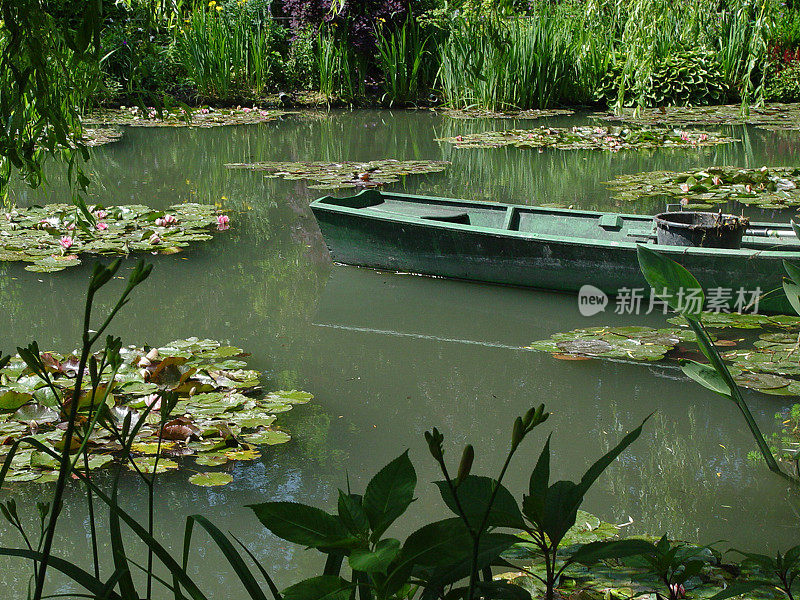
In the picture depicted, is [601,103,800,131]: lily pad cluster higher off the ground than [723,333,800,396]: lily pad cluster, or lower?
higher

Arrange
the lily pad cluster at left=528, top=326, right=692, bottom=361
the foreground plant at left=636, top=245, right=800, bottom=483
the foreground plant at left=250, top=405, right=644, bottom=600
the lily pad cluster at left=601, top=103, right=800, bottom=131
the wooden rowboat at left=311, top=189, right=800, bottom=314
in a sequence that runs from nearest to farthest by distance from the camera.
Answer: the foreground plant at left=250, top=405, right=644, bottom=600 < the foreground plant at left=636, top=245, right=800, bottom=483 < the lily pad cluster at left=528, top=326, right=692, bottom=361 < the wooden rowboat at left=311, top=189, right=800, bottom=314 < the lily pad cluster at left=601, top=103, right=800, bottom=131

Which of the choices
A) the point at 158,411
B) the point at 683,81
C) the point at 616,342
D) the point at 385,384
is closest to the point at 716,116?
the point at 683,81

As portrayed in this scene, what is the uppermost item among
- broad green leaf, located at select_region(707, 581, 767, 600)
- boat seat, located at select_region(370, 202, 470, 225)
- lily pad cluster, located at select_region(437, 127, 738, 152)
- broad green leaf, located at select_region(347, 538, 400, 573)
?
lily pad cluster, located at select_region(437, 127, 738, 152)

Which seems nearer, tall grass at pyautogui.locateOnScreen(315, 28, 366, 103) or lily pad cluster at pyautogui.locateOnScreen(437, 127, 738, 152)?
lily pad cluster at pyautogui.locateOnScreen(437, 127, 738, 152)

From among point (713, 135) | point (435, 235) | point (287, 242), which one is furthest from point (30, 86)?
point (713, 135)

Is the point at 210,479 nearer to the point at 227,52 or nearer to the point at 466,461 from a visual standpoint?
the point at 466,461

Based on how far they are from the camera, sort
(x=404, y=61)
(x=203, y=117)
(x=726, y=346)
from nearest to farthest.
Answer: (x=726, y=346) < (x=203, y=117) < (x=404, y=61)

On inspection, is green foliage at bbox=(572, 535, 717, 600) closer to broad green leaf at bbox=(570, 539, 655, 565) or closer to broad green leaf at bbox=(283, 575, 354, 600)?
broad green leaf at bbox=(570, 539, 655, 565)

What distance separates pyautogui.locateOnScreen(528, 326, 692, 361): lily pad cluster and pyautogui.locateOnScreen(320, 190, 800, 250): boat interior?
0.76 m

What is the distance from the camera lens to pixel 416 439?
2.83 metres

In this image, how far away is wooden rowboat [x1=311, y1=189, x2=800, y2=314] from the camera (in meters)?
3.83

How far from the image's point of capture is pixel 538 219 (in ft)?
16.4

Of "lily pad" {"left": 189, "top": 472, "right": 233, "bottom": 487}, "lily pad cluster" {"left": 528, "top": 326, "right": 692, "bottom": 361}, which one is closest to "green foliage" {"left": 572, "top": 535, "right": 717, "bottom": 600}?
"lily pad" {"left": 189, "top": 472, "right": 233, "bottom": 487}

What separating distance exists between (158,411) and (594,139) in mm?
6741
